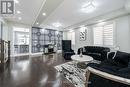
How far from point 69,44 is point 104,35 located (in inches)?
104

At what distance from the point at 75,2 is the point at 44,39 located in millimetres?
6149

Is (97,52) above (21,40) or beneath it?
beneath

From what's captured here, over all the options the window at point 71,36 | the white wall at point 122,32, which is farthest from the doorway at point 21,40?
the white wall at point 122,32

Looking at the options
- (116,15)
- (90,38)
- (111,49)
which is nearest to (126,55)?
(111,49)

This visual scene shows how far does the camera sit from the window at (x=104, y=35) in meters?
4.99

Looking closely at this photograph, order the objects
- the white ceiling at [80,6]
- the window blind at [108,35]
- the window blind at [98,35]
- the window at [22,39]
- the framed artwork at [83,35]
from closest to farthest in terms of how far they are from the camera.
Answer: the white ceiling at [80,6], the window blind at [108,35], the window blind at [98,35], the framed artwork at [83,35], the window at [22,39]

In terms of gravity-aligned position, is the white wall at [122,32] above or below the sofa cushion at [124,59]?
above

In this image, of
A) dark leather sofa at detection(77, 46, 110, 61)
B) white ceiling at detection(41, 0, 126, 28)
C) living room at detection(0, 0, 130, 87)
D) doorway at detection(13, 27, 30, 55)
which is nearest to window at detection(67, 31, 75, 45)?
living room at detection(0, 0, 130, 87)

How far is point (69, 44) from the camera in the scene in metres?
6.87

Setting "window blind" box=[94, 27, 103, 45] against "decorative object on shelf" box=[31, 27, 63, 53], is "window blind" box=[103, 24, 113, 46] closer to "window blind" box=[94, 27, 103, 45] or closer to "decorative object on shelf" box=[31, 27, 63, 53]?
"window blind" box=[94, 27, 103, 45]

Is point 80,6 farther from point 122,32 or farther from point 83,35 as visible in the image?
point 83,35

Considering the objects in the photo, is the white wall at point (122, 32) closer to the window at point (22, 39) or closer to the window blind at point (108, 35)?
the window blind at point (108, 35)

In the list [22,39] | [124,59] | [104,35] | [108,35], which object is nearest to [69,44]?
[104,35]

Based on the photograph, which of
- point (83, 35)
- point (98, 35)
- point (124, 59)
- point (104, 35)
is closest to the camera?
point (124, 59)
